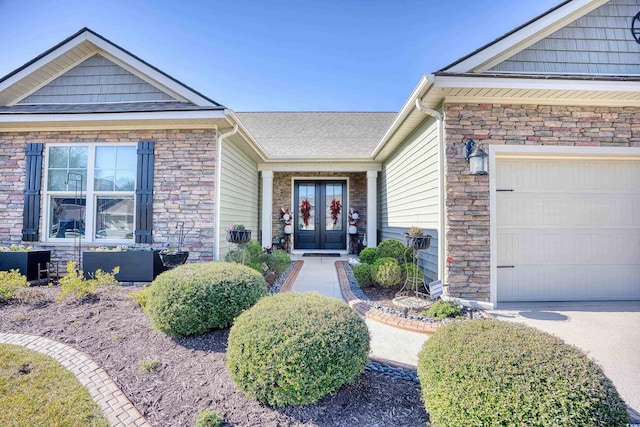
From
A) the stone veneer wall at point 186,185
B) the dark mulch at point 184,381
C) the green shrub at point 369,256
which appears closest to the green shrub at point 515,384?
the dark mulch at point 184,381

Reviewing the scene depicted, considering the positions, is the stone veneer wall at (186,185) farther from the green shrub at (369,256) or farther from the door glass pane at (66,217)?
the green shrub at (369,256)

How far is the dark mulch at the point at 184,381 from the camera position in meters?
1.82

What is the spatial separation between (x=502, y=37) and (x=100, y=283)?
6.56 meters

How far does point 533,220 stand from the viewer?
4449 mm

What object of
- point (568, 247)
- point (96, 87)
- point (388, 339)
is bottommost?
point (388, 339)

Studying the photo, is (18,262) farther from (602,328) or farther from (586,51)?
(586,51)

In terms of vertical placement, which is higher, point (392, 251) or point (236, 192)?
point (236, 192)

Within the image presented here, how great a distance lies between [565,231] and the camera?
4.47 m

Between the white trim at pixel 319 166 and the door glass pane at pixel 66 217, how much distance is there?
170 inches

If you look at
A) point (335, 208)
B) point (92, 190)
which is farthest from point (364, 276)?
point (92, 190)

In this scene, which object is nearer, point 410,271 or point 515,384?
point 515,384

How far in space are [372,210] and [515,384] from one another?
281 inches

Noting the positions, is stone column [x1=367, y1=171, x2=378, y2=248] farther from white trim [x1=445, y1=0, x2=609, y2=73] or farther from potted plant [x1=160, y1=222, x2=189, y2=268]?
potted plant [x1=160, y1=222, x2=189, y2=268]

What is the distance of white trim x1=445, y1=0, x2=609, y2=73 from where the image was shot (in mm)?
4230
